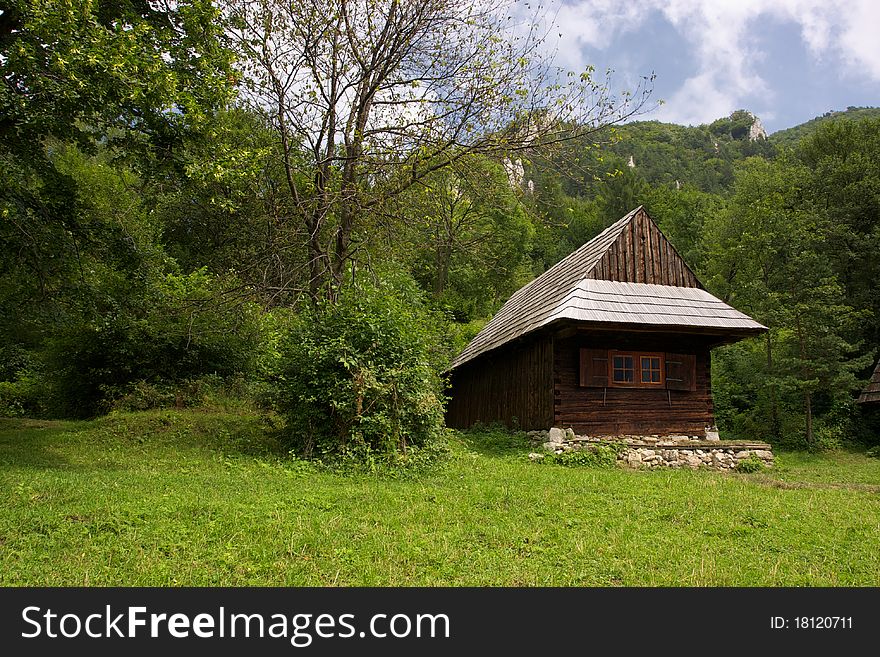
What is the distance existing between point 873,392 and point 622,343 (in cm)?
1155

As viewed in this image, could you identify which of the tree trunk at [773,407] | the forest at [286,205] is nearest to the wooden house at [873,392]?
the forest at [286,205]

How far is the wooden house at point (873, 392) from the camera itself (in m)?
19.0

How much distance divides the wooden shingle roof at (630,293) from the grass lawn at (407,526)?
12.8ft

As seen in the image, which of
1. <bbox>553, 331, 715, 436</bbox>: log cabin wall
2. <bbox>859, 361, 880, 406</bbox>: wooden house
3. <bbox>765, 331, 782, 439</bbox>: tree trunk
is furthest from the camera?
<bbox>765, 331, 782, 439</bbox>: tree trunk

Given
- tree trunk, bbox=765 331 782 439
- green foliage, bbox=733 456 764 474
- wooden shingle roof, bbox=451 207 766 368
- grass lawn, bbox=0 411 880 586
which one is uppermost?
wooden shingle roof, bbox=451 207 766 368

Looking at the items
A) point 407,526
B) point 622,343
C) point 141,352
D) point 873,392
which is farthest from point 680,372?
point 141,352

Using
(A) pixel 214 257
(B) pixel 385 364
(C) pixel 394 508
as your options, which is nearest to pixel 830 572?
(C) pixel 394 508

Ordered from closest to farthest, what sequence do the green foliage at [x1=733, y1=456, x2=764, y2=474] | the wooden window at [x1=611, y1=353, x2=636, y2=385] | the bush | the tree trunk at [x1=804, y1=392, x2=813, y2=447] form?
the bush, the green foliage at [x1=733, y1=456, x2=764, y2=474], the wooden window at [x1=611, y1=353, x2=636, y2=385], the tree trunk at [x1=804, y1=392, x2=813, y2=447]

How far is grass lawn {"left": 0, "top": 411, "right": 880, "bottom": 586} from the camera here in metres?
4.56

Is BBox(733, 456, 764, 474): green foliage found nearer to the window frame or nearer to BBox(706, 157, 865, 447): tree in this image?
the window frame

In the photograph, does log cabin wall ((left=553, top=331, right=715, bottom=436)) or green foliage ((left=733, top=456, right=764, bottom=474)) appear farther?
log cabin wall ((left=553, top=331, right=715, bottom=436))

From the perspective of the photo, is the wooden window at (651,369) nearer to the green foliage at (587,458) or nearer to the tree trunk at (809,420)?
the green foliage at (587,458)

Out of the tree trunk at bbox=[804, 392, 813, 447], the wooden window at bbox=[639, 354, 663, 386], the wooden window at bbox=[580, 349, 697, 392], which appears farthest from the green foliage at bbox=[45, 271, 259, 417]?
the tree trunk at bbox=[804, 392, 813, 447]

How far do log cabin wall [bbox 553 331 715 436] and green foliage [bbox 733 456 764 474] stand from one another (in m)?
1.34
